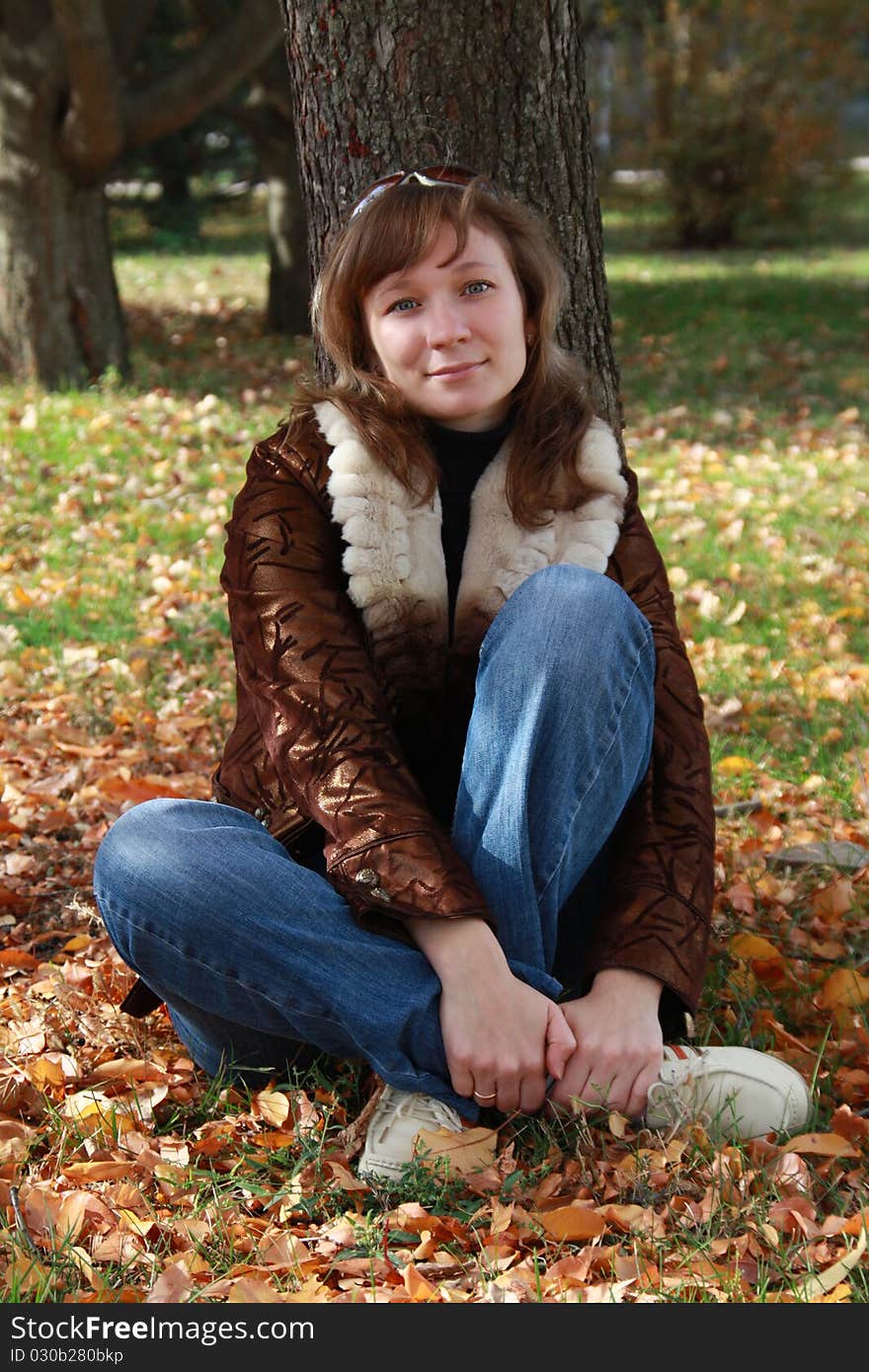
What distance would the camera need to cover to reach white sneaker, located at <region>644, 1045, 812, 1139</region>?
2.16m

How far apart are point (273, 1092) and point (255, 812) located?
18.1 inches

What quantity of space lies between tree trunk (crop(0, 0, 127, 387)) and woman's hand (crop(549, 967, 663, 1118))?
6270 mm

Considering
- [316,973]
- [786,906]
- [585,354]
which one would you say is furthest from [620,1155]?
[585,354]

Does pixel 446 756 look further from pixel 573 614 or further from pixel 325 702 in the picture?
pixel 573 614

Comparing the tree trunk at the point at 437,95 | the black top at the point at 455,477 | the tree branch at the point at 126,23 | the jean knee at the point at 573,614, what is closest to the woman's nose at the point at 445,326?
the black top at the point at 455,477

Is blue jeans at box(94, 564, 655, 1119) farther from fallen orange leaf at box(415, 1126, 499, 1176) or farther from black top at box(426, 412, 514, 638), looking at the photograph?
black top at box(426, 412, 514, 638)

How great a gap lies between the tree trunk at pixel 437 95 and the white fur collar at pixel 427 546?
0.89 meters

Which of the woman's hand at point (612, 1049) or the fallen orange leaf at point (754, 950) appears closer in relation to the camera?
the woman's hand at point (612, 1049)

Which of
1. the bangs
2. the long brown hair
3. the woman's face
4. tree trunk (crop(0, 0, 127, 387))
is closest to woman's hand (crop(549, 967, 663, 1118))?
the long brown hair

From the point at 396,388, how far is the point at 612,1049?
1132mm

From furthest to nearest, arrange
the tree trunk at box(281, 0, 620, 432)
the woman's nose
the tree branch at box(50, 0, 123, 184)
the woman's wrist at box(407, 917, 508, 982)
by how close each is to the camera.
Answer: the tree branch at box(50, 0, 123, 184), the tree trunk at box(281, 0, 620, 432), the woman's nose, the woman's wrist at box(407, 917, 508, 982)

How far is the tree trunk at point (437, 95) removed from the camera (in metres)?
2.99

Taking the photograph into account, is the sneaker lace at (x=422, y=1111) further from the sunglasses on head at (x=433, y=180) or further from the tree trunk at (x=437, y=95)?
the tree trunk at (x=437, y=95)

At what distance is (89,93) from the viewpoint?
7.62 metres
